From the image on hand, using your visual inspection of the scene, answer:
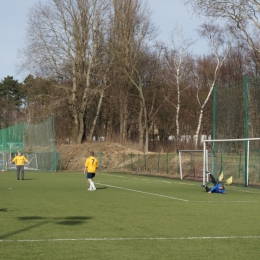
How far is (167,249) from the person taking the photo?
10531 mm

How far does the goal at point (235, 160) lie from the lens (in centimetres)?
2903

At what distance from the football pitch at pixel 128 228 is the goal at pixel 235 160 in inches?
304

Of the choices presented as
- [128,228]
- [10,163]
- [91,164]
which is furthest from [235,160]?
[10,163]

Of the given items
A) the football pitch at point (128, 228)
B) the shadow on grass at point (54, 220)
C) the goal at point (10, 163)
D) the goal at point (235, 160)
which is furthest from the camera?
the goal at point (10, 163)

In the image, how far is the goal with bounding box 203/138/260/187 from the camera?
29.0 metres

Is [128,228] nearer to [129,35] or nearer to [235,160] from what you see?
[235,160]

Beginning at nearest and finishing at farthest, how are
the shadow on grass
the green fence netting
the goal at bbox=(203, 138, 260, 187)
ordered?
the shadow on grass, the goal at bbox=(203, 138, 260, 187), the green fence netting

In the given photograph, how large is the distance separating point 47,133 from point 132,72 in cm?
1120

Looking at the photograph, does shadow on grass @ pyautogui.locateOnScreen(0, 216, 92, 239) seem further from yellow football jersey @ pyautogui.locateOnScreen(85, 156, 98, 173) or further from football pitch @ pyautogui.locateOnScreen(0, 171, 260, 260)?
yellow football jersey @ pyautogui.locateOnScreen(85, 156, 98, 173)

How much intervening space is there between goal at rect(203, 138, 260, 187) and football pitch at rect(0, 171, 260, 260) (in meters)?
7.73

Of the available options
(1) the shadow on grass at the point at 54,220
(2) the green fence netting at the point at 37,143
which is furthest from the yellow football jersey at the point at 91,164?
(2) the green fence netting at the point at 37,143

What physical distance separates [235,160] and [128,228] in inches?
695

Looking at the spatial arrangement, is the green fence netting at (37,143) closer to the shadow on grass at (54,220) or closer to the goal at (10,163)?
the goal at (10,163)

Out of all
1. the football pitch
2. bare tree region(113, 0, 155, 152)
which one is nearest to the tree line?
bare tree region(113, 0, 155, 152)
